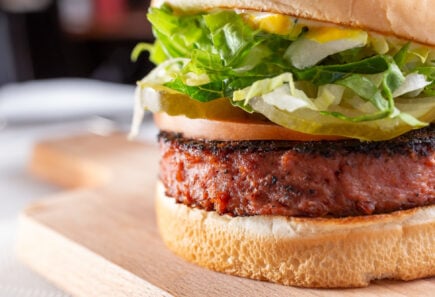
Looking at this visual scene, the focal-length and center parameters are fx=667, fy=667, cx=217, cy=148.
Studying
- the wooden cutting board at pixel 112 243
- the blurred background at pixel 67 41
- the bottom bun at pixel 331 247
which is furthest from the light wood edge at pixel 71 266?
the blurred background at pixel 67 41

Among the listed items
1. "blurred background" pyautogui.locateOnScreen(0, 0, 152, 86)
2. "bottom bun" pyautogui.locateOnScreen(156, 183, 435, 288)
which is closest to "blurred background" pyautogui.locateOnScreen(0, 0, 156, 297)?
"blurred background" pyautogui.locateOnScreen(0, 0, 152, 86)

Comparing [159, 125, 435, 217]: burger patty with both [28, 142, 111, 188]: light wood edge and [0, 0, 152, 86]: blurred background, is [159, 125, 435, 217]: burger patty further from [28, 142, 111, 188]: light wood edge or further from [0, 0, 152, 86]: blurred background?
[0, 0, 152, 86]: blurred background

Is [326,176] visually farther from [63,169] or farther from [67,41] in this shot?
[67,41]

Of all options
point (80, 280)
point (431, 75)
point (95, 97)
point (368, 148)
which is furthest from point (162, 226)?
point (95, 97)

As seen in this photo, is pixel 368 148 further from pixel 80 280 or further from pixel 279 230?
pixel 80 280

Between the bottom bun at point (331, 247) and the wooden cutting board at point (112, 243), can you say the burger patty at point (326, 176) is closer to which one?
the bottom bun at point (331, 247)
